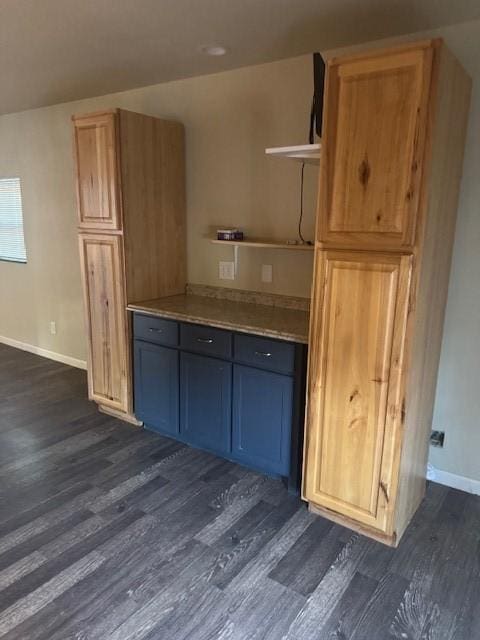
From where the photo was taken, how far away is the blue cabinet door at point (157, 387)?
302cm

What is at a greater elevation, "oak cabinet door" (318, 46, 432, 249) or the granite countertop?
"oak cabinet door" (318, 46, 432, 249)

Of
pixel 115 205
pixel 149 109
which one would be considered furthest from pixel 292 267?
Result: pixel 149 109

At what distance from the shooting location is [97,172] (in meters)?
3.06

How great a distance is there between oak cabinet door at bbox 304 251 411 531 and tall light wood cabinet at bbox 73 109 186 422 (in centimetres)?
153

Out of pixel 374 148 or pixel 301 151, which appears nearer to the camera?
pixel 374 148

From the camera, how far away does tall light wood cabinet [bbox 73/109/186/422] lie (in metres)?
3.01

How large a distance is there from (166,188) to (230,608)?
104 inches

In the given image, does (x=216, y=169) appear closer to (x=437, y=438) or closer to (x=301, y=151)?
(x=301, y=151)

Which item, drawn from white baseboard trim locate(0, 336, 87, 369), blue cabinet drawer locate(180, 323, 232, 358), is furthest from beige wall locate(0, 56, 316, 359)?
blue cabinet drawer locate(180, 323, 232, 358)

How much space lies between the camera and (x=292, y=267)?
118 inches

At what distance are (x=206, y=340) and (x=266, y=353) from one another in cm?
44

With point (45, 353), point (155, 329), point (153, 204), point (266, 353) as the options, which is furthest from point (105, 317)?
point (45, 353)

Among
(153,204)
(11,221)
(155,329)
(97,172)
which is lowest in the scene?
(155,329)

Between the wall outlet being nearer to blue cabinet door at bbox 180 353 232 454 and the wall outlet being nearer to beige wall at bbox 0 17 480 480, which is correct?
beige wall at bbox 0 17 480 480
